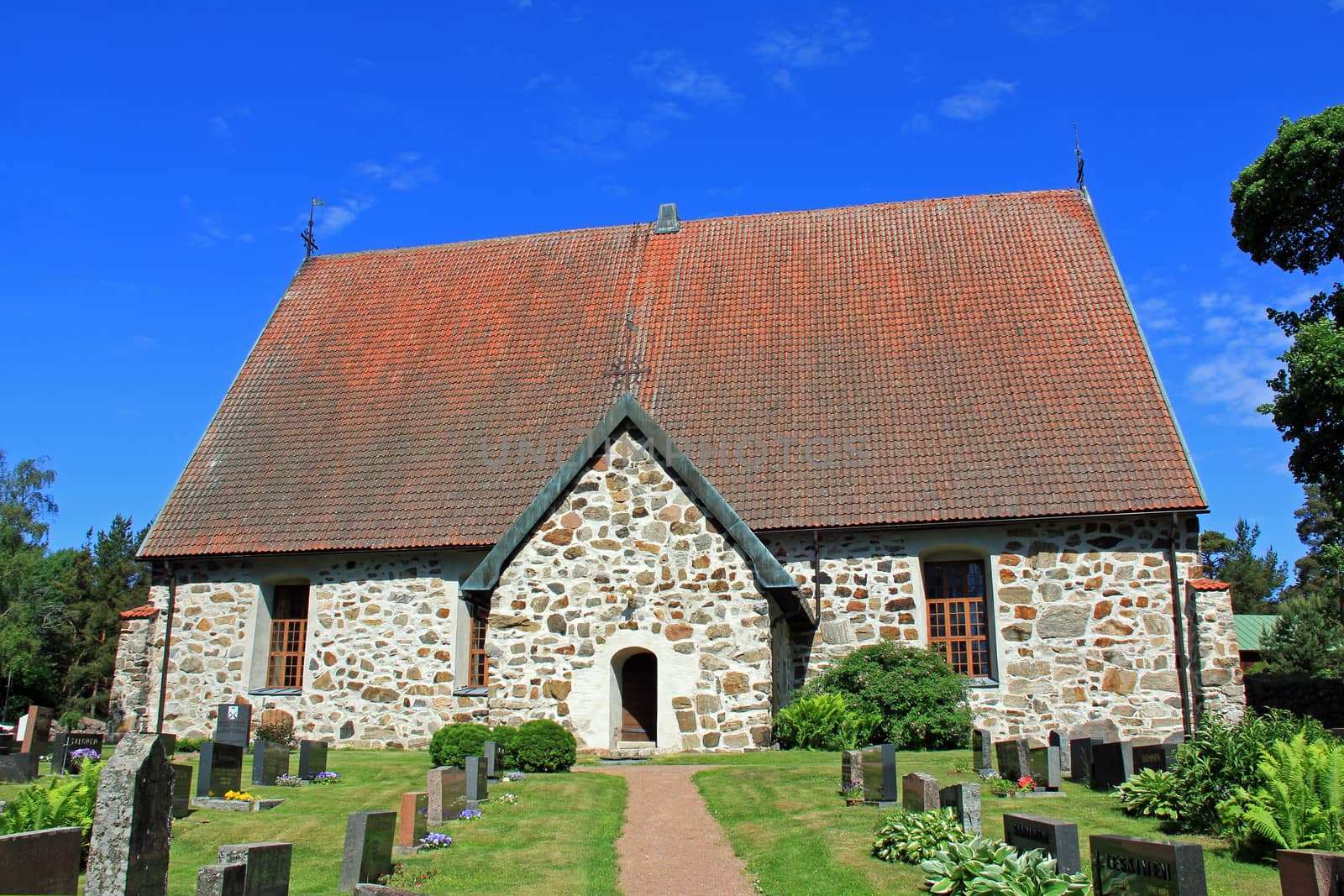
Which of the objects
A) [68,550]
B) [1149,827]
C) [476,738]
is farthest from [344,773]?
[68,550]

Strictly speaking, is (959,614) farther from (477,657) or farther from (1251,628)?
(1251,628)

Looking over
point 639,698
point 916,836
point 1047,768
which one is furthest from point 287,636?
point 916,836

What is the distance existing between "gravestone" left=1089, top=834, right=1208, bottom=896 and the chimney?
18.3m

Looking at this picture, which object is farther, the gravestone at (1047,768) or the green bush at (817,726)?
the green bush at (817,726)

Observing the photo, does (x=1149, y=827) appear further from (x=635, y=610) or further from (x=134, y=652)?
(x=134, y=652)

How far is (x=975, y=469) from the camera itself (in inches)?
658

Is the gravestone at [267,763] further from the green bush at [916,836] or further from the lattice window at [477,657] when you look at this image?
the green bush at [916,836]

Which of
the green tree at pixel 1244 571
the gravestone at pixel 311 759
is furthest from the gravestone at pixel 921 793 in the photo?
the green tree at pixel 1244 571

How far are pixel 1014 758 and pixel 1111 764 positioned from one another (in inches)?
39.3

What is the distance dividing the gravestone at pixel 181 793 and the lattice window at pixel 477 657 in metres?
6.88

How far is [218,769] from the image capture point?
1180 centimetres

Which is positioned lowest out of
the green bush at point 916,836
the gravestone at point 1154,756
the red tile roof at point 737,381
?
the green bush at point 916,836

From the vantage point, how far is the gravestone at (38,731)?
14727mm

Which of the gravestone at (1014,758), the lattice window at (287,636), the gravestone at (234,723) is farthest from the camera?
the lattice window at (287,636)
